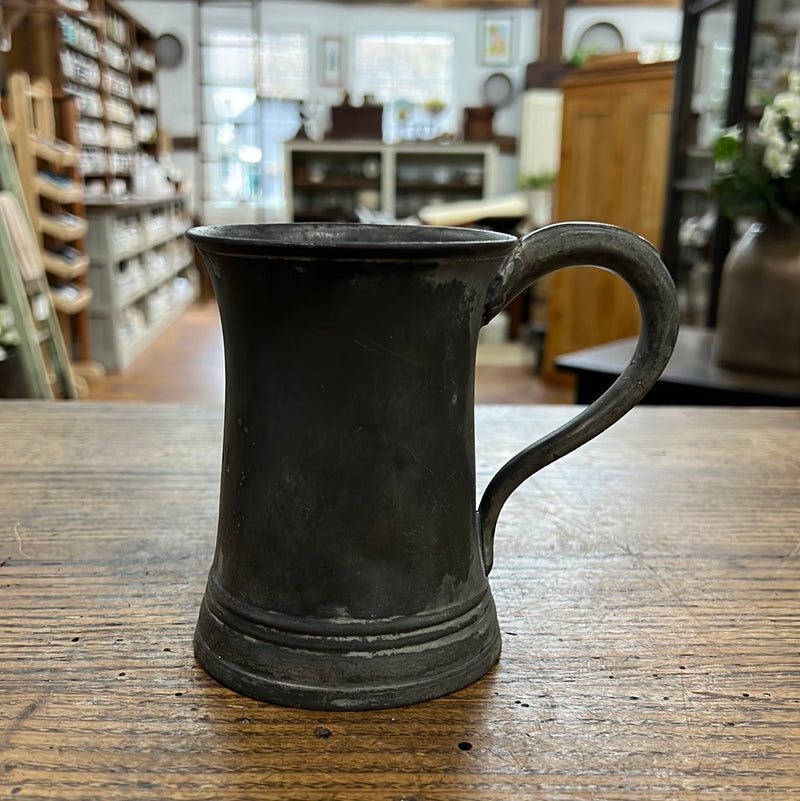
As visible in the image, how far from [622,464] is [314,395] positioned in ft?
1.77

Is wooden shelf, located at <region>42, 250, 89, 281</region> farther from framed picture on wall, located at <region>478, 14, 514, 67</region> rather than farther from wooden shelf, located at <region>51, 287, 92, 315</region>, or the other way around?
framed picture on wall, located at <region>478, 14, 514, 67</region>

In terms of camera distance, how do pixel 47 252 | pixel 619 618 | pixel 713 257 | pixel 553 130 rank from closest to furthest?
pixel 619 618 → pixel 713 257 → pixel 47 252 → pixel 553 130

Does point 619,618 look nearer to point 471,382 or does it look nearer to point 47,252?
point 471,382

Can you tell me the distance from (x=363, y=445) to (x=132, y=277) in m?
5.52

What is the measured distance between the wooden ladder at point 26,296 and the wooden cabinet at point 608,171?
7.83 ft

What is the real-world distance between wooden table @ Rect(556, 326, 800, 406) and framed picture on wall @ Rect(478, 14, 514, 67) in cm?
733

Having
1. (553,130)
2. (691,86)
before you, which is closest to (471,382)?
(691,86)

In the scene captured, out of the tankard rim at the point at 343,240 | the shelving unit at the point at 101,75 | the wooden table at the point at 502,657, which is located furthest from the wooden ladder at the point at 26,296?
the tankard rim at the point at 343,240

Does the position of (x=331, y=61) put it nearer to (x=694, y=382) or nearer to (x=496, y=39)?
(x=496, y=39)

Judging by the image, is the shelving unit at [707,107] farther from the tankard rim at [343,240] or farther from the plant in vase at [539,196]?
the plant in vase at [539,196]

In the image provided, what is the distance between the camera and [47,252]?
4.47 m

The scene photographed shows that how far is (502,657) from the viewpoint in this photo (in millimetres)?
536

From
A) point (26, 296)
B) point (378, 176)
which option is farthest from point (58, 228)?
point (378, 176)

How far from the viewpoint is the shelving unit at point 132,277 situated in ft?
16.6
